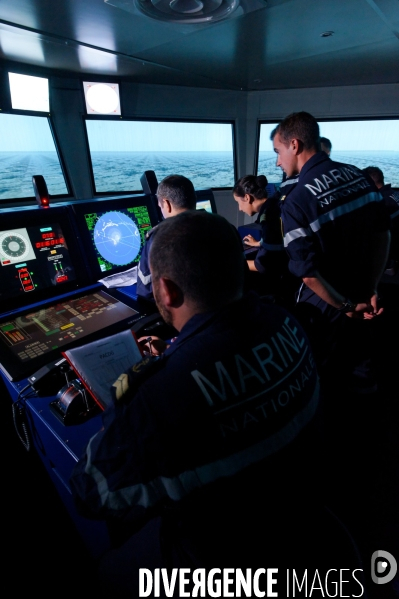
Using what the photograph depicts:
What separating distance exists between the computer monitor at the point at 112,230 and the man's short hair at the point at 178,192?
1.02 ft

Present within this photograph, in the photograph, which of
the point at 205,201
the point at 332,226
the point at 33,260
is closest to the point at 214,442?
the point at 332,226

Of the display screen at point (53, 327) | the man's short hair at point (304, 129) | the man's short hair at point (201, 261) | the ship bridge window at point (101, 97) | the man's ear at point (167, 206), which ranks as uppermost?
the ship bridge window at point (101, 97)

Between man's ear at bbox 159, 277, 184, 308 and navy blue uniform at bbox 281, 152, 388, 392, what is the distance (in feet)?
3.09

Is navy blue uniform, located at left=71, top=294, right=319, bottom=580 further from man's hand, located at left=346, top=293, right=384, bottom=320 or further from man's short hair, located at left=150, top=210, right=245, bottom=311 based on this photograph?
man's hand, located at left=346, top=293, right=384, bottom=320

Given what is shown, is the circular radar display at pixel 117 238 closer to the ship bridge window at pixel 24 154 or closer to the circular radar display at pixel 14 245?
the circular radar display at pixel 14 245

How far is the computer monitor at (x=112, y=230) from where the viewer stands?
1802mm

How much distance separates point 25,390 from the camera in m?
1.10

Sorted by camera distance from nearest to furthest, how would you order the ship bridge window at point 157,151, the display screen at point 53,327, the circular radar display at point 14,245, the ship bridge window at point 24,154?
the display screen at point 53,327 → the circular radar display at point 14,245 → the ship bridge window at point 24,154 → the ship bridge window at point 157,151

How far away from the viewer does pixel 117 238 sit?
197cm

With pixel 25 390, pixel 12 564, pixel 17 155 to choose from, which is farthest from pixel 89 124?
pixel 12 564

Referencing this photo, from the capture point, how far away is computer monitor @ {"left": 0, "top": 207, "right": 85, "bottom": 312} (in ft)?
5.00

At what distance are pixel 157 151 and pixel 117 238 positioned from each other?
10.2 feet

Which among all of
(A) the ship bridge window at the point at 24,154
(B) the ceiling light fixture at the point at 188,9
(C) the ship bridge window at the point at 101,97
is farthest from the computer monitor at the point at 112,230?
(C) the ship bridge window at the point at 101,97

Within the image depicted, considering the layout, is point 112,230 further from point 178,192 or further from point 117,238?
point 178,192
